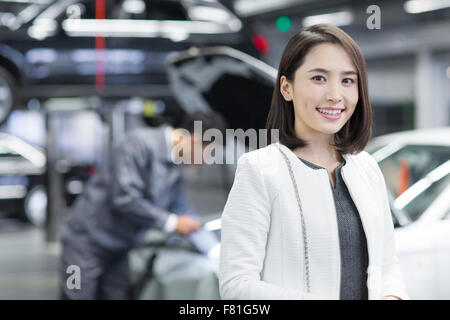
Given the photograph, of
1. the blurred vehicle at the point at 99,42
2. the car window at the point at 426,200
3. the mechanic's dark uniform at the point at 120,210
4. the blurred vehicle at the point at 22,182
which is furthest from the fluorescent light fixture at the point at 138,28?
the blurred vehicle at the point at 22,182

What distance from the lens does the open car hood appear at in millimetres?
2133

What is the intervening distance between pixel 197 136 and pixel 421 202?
816mm

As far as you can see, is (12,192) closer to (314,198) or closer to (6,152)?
(6,152)

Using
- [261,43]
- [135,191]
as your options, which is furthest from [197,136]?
[261,43]

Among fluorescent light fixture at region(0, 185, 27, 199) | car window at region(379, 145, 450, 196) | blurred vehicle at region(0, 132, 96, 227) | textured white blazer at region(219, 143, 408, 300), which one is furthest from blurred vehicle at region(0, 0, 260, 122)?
fluorescent light fixture at region(0, 185, 27, 199)

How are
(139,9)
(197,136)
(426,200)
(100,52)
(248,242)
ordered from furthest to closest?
(100,52), (139,9), (426,200), (197,136), (248,242)

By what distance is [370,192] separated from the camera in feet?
3.41

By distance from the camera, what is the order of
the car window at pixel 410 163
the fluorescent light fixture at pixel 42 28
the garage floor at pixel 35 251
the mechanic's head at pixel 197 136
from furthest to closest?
the fluorescent light fixture at pixel 42 28 → the garage floor at pixel 35 251 → the car window at pixel 410 163 → the mechanic's head at pixel 197 136

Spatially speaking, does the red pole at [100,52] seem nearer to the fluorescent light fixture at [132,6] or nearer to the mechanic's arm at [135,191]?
the fluorescent light fixture at [132,6]

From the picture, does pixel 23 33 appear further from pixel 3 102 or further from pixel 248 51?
pixel 248 51

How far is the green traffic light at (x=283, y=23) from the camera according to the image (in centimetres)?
239

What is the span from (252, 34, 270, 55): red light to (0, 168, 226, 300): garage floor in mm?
515

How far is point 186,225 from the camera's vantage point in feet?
8.11
